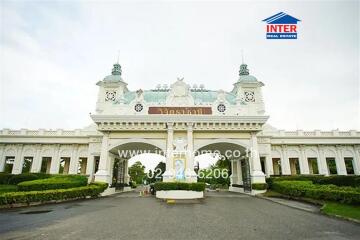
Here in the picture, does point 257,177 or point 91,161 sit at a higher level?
point 91,161

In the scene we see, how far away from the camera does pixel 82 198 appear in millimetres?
18672

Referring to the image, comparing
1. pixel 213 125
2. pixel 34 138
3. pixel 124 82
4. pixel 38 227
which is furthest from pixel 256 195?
pixel 34 138

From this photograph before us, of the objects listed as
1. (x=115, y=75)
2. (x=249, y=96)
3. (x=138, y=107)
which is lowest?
(x=138, y=107)

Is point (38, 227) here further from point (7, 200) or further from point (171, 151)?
point (171, 151)

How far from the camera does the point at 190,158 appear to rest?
23.4 metres

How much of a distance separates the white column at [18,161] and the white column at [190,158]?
27764 millimetres

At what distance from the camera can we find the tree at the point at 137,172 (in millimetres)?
70613

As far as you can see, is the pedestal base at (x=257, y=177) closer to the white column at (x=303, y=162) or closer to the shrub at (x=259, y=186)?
the shrub at (x=259, y=186)

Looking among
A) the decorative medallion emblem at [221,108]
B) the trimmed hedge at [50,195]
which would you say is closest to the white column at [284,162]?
the decorative medallion emblem at [221,108]

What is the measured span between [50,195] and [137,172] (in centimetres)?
5928

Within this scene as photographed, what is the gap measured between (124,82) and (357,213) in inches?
1194

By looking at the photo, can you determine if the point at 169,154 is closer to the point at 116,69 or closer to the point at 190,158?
the point at 190,158

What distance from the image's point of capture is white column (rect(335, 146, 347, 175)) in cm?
3212

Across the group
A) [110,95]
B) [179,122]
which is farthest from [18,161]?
[179,122]
